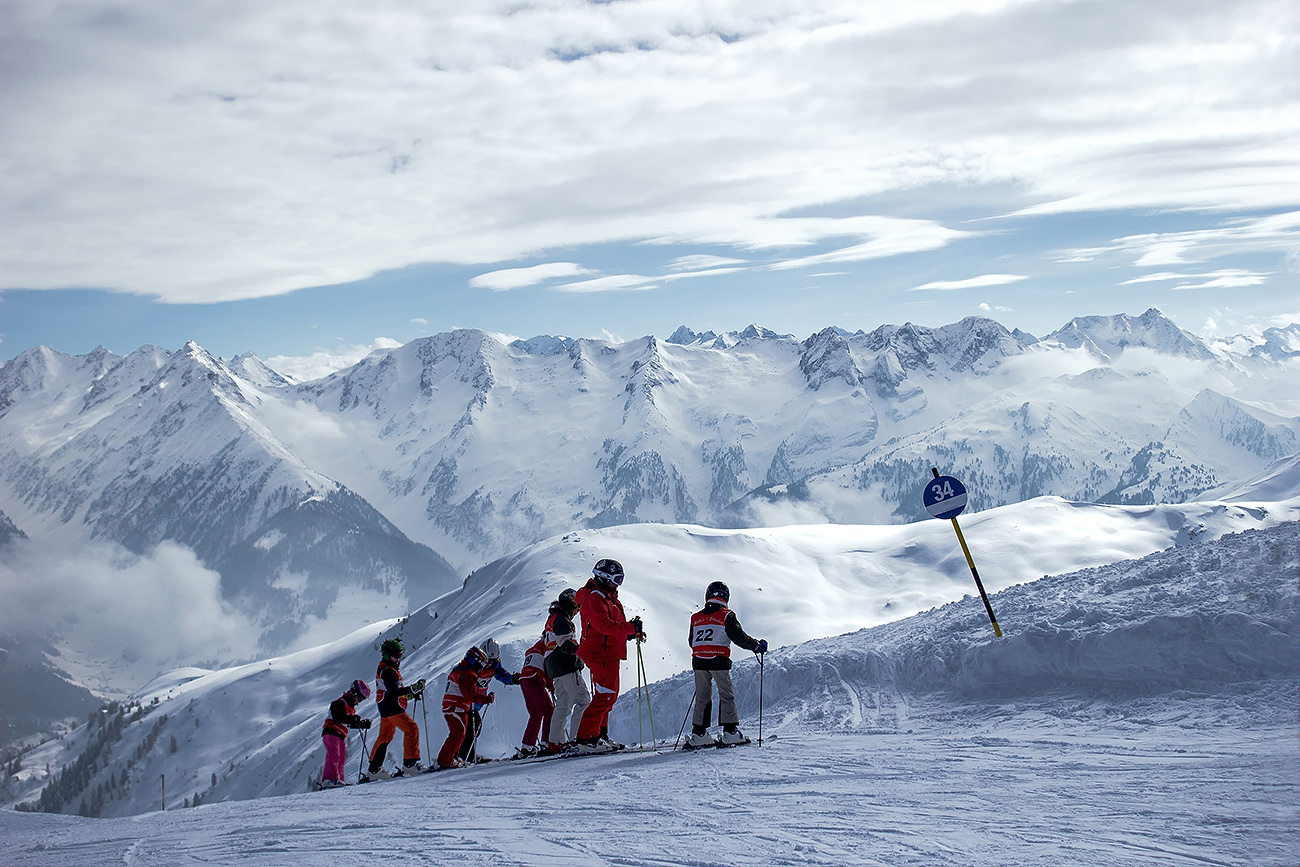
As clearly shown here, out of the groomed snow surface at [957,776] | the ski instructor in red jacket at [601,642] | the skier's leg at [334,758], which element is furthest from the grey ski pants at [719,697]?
the skier's leg at [334,758]

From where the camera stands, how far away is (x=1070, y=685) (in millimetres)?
13906

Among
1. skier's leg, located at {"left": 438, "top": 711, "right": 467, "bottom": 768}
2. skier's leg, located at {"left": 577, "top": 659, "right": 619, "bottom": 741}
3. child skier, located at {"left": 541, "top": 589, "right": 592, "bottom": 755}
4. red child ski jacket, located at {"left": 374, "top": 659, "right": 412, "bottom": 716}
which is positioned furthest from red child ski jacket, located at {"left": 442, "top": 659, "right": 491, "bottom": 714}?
skier's leg, located at {"left": 577, "top": 659, "right": 619, "bottom": 741}

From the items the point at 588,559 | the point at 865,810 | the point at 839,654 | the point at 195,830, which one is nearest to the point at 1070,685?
the point at 839,654

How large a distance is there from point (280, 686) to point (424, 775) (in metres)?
114

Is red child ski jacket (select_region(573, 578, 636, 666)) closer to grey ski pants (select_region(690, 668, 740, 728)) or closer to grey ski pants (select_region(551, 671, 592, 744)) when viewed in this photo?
grey ski pants (select_region(551, 671, 592, 744))

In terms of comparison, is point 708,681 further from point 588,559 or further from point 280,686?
point 280,686

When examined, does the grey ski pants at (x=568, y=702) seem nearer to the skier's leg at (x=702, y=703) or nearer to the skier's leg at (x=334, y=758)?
the skier's leg at (x=702, y=703)

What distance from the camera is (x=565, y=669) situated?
14422mm

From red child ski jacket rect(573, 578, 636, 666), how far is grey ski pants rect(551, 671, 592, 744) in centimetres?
42

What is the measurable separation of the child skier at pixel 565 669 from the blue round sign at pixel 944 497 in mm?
6153

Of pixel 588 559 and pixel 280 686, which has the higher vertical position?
pixel 588 559

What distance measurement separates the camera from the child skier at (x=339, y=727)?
1655 centimetres

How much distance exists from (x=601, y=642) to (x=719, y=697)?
6.49 ft

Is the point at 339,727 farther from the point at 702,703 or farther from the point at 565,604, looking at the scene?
the point at 702,703
